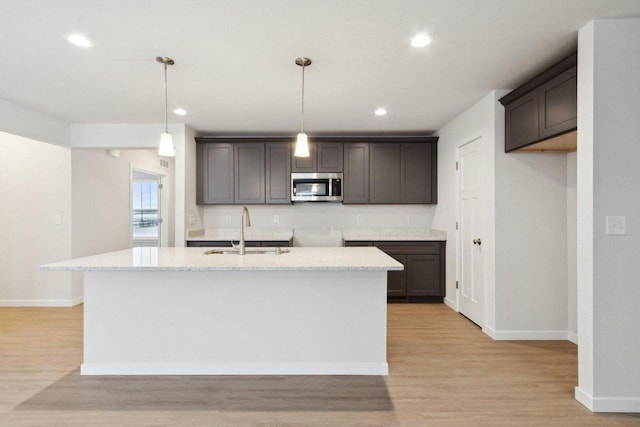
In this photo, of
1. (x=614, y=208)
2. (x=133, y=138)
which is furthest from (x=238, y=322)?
(x=133, y=138)

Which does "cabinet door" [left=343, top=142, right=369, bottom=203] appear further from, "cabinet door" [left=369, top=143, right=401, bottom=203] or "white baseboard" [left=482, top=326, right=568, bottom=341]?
"white baseboard" [left=482, top=326, right=568, bottom=341]

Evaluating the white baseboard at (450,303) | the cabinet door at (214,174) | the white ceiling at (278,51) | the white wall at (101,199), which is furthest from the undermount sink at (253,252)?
the white wall at (101,199)

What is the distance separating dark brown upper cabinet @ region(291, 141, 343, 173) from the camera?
5160 millimetres

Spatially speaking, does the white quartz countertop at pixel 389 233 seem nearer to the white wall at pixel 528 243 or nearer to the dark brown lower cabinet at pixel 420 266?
the dark brown lower cabinet at pixel 420 266

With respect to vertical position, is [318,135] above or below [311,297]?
above

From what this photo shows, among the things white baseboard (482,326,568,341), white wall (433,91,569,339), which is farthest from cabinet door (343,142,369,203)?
white baseboard (482,326,568,341)

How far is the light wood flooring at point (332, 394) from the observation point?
2135mm

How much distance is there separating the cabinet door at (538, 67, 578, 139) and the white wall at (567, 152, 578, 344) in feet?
2.47

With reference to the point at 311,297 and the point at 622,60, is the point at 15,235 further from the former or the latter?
the point at 622,60

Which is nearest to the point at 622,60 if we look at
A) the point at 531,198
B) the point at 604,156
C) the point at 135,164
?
the point at 604,156

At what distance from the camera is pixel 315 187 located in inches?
203

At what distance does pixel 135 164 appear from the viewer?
589 cm

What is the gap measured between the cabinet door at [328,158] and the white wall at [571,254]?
2.73m

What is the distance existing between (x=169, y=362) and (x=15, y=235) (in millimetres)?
3508
